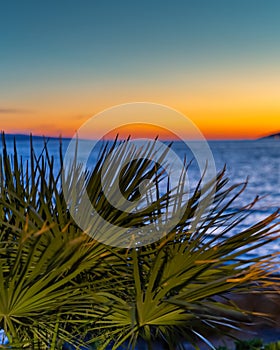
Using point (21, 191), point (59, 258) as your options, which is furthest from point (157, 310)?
point (21, 191)

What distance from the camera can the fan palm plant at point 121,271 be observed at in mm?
1595

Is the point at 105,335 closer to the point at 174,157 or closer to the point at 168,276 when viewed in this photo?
the point at 168,276

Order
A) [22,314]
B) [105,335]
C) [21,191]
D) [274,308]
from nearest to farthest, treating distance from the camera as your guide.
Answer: [22,314] < [105,335] < [21,191] < [274,308]

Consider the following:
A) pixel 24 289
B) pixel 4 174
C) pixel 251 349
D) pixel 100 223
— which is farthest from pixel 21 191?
pixel 251 349

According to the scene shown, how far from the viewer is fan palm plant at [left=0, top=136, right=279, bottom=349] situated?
1595 mm

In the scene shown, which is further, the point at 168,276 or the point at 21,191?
the point at 21,191

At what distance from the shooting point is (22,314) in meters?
1.66

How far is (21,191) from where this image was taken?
2.12m

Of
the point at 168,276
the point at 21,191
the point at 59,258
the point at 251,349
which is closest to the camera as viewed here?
the point at 59,258

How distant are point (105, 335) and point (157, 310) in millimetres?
379

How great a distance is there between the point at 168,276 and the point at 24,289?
19.2 inches

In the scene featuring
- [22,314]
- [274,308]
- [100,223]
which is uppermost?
[100,223]

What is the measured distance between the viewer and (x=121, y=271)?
201 centimetres

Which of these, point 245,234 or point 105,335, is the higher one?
point 245,234
